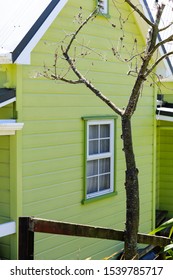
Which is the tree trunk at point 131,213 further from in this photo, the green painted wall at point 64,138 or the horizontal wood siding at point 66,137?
the horizontal wood siding at point 66,137

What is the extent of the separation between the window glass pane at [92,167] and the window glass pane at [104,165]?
11 centimetres

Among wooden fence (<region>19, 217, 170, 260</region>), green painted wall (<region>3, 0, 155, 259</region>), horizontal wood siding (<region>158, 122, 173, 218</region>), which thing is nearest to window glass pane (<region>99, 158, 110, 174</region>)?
green painted wall (<region>3, 0, 155, 259</region>)

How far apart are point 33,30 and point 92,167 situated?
3053 mm

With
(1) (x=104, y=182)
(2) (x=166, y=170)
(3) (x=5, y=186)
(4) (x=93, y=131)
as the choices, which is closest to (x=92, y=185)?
(1) (x=104, y=182)

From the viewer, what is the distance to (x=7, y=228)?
25.1 ft

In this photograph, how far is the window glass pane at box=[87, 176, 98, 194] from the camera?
9547mm

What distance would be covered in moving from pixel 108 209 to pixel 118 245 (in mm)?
845

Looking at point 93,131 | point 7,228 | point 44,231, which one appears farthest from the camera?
point 93,131

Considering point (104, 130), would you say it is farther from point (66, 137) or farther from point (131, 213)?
point (131, 213)

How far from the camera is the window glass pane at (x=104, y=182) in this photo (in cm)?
983

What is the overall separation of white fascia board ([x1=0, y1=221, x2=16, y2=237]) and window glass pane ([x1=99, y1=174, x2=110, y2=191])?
99.4 inches

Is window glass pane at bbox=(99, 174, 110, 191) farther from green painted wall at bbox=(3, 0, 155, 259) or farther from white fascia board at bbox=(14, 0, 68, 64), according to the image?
white fascia board at bbox=(14, 0, 68, 64)
